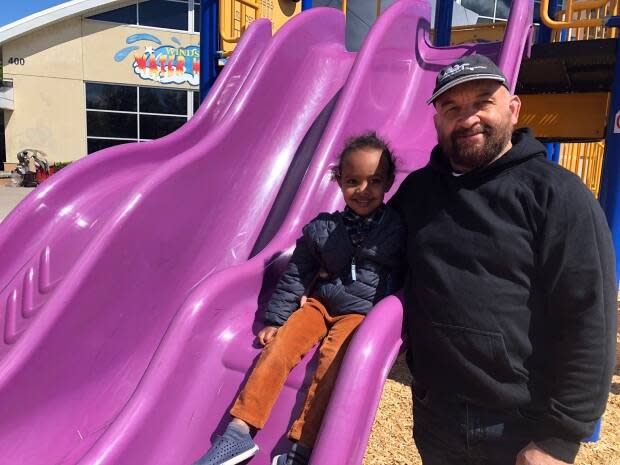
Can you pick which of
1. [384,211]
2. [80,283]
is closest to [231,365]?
[80,283]

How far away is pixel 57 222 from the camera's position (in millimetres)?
3076

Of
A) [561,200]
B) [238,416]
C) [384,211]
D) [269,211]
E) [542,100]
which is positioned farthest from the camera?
[542,100]

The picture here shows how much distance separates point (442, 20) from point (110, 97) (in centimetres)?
1832

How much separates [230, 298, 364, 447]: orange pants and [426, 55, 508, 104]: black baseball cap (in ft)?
3.48

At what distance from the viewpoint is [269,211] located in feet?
11.6

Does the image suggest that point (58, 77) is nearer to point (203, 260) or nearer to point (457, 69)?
point (203, 260)

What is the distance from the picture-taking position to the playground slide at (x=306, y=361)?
1846 mm

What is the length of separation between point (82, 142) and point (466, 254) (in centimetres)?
2186

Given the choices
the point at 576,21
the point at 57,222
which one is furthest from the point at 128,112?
the point at 576,21

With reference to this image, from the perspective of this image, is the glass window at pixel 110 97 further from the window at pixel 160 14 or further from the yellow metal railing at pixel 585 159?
the yellow metal railing at pixel 585 159

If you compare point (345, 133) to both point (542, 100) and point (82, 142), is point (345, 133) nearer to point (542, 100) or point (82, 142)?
point (542, 100)

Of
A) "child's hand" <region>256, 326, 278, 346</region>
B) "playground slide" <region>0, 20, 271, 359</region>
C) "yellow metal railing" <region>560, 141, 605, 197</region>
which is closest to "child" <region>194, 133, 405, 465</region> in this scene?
"child's hand" <region>256, 326, 278, 346</region>

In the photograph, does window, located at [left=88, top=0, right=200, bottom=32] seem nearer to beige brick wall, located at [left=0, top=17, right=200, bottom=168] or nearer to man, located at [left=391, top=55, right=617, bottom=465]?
beige brick wall, located at [left=0, top=17, right=200, bottom=168]

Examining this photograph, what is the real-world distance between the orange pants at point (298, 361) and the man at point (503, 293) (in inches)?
16.8
